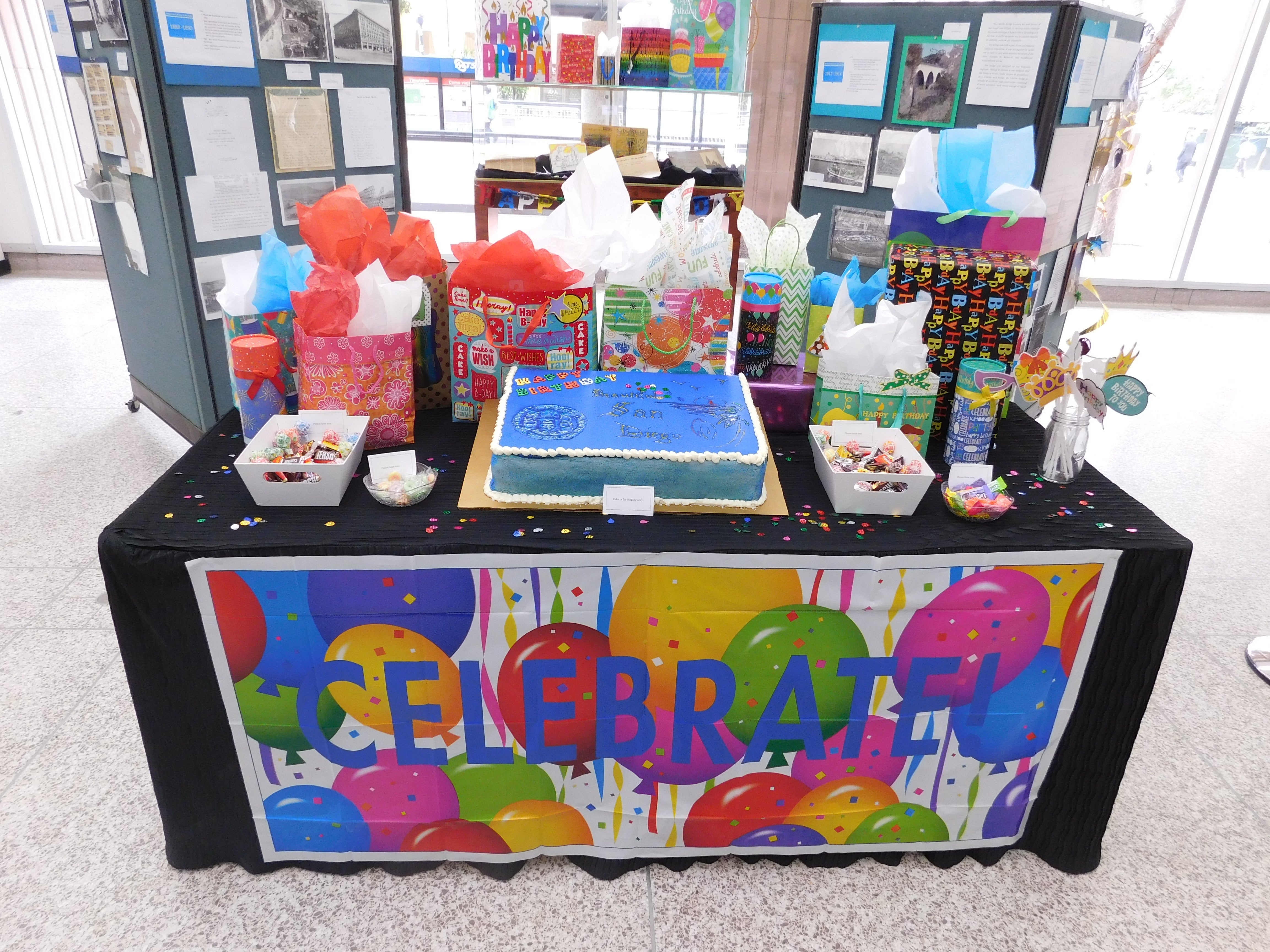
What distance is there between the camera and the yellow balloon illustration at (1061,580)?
122 centimetres

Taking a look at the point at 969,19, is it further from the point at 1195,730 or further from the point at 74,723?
the point at 74,723

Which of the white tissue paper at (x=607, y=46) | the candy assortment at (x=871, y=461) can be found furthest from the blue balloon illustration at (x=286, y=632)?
the white tissue paper at (x=607, y=46)

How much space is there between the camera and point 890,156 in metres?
2.94

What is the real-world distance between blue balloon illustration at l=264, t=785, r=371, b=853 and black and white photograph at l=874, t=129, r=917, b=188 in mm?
2633

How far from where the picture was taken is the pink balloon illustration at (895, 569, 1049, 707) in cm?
123

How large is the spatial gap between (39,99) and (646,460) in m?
5.65

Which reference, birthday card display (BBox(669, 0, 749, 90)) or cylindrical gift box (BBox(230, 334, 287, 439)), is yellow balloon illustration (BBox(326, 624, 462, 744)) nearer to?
cylindrical gift box (BBox(230, 334, 287, 439))

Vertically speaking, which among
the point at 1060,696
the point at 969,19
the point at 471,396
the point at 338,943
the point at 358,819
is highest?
the point at 969,19

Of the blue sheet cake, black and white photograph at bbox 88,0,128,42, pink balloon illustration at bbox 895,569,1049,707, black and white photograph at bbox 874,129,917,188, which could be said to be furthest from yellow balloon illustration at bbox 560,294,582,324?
black and white photograph at bbox 874,129,917,188

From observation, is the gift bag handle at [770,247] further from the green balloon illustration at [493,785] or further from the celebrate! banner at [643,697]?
the green balloon illustration at [493,785]

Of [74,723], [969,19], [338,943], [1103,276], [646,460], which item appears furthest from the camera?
[1103,276]

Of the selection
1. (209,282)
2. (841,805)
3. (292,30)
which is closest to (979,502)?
(841,805)

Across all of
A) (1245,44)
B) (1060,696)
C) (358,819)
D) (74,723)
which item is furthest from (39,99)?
(1245,44)

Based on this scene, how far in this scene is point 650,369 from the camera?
1479 mm
